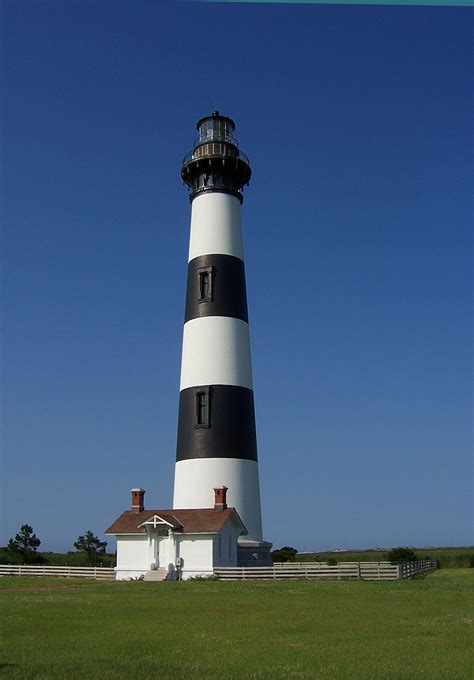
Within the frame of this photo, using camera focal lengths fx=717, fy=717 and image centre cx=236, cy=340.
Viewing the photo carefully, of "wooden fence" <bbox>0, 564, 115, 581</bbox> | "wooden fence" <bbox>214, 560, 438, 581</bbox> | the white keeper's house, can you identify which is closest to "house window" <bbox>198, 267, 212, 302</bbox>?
the white keeper's house

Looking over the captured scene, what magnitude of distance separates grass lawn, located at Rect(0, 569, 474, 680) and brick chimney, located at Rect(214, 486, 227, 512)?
20.8ft

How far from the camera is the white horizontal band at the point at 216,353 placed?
108ft

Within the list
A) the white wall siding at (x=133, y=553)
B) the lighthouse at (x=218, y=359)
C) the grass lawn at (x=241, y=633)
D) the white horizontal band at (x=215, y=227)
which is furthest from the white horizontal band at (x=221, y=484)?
the white horizontal band at (x=215, y=227)

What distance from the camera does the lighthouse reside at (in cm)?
3200

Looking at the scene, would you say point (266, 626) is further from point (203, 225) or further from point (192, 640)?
point (203, 225)

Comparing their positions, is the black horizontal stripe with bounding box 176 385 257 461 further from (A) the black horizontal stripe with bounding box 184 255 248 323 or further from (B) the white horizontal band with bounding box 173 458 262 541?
(A) the black horizontal stripe with bounding box 184 255 248 323

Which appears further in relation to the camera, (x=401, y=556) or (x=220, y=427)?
(x=401, y=556)

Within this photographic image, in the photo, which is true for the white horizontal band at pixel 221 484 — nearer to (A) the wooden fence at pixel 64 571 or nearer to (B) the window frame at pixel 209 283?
(A) the wooden fence at pixel 64 571

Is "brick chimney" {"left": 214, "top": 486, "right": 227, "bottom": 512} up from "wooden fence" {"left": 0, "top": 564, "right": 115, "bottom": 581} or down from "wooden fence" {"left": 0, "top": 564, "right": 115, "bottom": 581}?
up

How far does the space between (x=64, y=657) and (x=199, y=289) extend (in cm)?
2395

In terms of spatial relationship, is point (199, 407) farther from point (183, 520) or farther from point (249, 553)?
point (249, 553)

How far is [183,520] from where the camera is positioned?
103 feet

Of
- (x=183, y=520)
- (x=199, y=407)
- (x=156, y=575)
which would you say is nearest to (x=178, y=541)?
(x=183, y=520)

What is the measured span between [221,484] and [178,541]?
3042 millimetres
